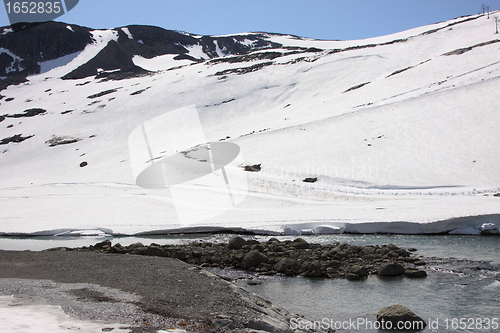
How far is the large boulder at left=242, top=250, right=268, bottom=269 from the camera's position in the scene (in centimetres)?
1206

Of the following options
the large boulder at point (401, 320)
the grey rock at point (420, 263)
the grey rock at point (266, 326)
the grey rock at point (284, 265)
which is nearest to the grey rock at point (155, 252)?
the grey rock at point (284, 265)

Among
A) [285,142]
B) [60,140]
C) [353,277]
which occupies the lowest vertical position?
[353,277]

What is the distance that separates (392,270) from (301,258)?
3.02 meters

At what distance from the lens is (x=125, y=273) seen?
31.4 feet

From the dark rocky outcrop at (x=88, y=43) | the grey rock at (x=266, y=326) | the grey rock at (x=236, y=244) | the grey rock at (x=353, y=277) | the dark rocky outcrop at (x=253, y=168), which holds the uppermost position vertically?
the dark rocky outcrop at (x=88, y=43)

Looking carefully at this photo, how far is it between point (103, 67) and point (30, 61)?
24.0 metres

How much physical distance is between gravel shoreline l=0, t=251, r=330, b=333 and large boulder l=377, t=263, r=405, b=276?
4.05 meters

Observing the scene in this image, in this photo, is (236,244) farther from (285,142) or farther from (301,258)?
(285,142)

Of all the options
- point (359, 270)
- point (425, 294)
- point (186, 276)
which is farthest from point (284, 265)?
point (425, 294)

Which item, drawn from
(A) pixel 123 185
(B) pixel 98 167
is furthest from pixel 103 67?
(A) pixel 123 185

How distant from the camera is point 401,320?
285 inches

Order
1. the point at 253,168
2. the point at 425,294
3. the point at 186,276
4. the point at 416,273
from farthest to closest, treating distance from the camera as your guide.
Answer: the point at 253,168 < the point at 416,273 < the point at 186,276 < the point at 425,294

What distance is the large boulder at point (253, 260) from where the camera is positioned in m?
12.1

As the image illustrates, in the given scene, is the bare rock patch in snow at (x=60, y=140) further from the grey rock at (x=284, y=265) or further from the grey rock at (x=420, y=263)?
the grey rock at (x=420, y=263)
